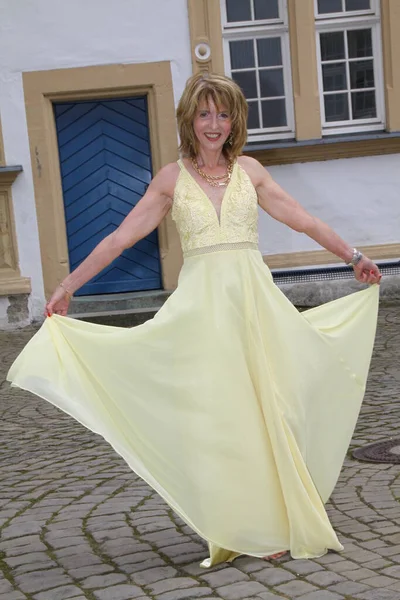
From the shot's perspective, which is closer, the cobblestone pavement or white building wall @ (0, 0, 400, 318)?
the cobblestone pavement

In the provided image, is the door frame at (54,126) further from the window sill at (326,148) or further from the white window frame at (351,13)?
the white window frame at (351,13)

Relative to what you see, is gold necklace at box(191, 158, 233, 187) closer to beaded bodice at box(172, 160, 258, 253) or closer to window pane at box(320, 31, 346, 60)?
beaded bodice at box(172, 160, 258, 253)

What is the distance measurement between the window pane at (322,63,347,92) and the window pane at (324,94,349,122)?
0.31ft

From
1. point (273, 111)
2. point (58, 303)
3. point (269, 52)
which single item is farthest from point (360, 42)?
point (58, 303)

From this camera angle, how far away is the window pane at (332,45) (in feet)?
43.1

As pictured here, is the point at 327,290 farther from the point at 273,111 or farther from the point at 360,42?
the point at 360,42

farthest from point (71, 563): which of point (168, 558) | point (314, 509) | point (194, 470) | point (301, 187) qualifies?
point (301, 187)

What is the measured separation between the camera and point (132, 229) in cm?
477

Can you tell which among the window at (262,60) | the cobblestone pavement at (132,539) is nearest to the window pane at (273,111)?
the window at (262,60)

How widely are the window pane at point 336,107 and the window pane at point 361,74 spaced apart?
0.65 feet

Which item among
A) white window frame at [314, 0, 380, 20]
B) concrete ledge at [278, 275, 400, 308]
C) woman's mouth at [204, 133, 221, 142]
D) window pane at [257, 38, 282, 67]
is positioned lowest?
concrete ledge at [278, 275, 400, 308]

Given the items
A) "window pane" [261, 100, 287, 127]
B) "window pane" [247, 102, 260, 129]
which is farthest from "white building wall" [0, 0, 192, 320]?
"window pane" [261, 100, 287, 127]

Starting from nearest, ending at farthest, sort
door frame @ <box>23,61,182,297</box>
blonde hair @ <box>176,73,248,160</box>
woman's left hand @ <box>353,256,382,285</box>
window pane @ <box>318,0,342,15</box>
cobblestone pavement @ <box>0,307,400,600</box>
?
1. cobblestone pavement @ <box>0,307,400,600</box>
2. blonde hair @ <box>176,73,248,160</box>
3. woman's left hand @ <box>353,256,382,285</box>
4. door frame @ <box>23,61,182,297</box>
5. window pane @ <box>318,0,342,15</box>

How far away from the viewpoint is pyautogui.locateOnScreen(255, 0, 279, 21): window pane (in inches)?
516
